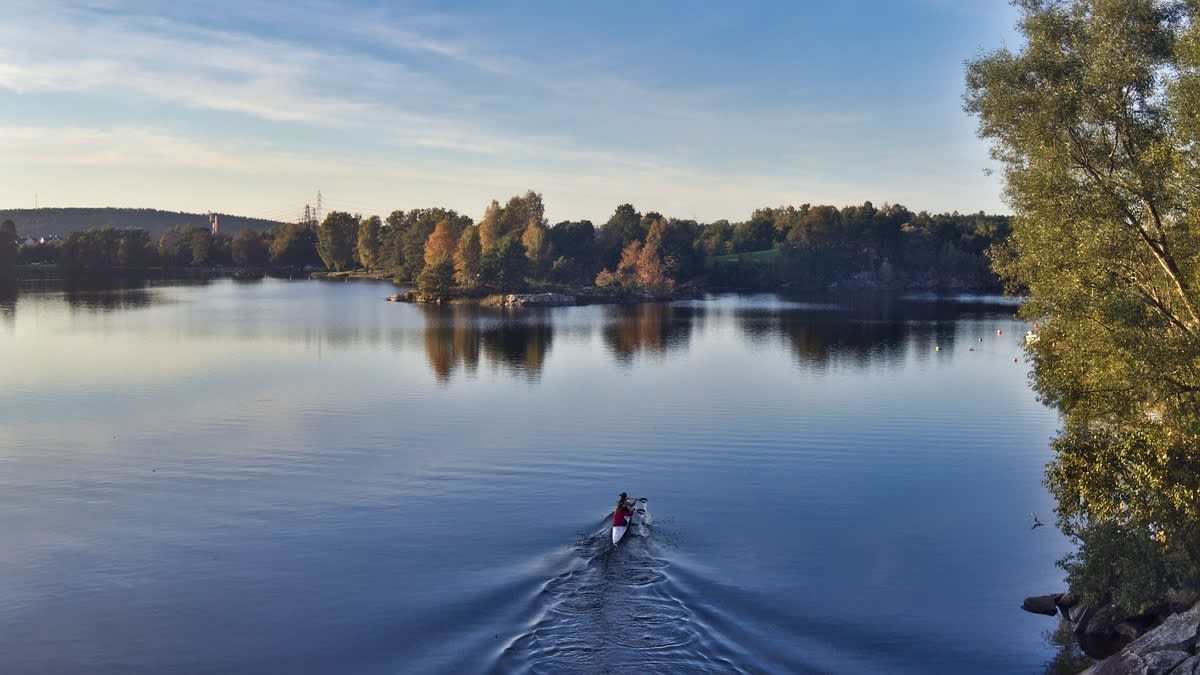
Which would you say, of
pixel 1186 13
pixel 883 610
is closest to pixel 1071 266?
pixel 1186 13

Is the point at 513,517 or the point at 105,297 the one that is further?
the point at 105,297

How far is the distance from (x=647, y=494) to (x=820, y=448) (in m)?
13.6

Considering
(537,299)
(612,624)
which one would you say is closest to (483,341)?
(537,299)

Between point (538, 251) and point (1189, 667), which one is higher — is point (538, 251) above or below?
above

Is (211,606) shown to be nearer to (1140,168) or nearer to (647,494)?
(647,494)

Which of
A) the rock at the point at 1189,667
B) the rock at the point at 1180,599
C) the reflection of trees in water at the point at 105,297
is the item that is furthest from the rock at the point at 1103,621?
the reflection of trees in water at the point at 105,297

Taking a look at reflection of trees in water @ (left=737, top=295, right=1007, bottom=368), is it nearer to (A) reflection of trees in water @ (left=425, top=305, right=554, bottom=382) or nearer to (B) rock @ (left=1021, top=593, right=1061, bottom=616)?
(A) reflection of trees in water @ (left=425, top=305, right=554, bottom=382)

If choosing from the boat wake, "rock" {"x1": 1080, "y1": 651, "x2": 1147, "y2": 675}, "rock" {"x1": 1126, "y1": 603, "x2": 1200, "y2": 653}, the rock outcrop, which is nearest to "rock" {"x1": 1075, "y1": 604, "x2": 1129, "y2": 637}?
the rock outcrop

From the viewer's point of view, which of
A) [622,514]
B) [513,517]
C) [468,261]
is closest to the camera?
[622,514]

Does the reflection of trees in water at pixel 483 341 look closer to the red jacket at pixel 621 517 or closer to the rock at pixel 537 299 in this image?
the rock at pixel 537 299

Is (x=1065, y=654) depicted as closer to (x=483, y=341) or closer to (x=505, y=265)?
(x=483, y=341)

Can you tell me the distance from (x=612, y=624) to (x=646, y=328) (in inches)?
3810

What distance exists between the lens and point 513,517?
1634 inches

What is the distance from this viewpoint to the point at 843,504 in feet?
145
